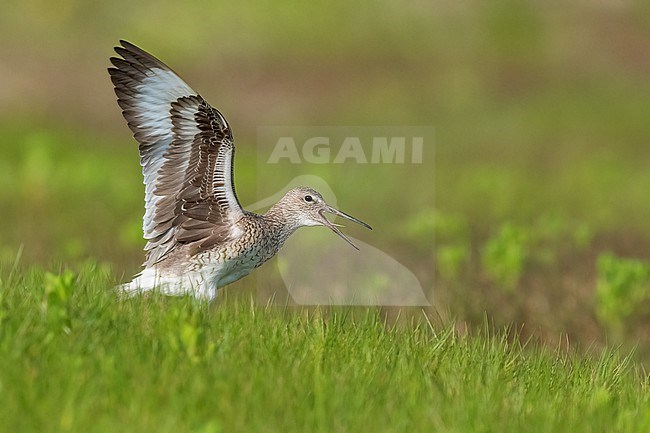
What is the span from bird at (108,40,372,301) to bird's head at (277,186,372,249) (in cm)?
26

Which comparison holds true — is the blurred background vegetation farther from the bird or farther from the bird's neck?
the bird's neck

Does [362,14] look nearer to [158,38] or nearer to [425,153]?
[158,38]

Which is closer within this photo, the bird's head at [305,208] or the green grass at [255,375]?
the green grass at [255,375]

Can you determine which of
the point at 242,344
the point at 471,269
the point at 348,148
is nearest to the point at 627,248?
the point at 471,269

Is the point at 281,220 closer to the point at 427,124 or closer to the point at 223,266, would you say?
the point at 223,266

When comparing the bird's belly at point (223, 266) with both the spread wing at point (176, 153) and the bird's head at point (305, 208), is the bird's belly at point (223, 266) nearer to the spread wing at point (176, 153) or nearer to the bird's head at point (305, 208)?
the spread wing at point (176, 153)

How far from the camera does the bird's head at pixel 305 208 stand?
8.47 m

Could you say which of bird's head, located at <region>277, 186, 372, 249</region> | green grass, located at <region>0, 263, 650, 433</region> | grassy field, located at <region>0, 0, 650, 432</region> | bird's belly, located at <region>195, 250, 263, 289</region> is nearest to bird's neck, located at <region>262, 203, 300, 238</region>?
bird's head, located at <region>277, 186, 372, 249</region>

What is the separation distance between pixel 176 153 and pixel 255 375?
8.50 feet

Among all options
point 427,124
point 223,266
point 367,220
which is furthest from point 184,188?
point 427,124

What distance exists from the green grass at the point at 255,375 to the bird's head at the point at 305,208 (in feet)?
5.02

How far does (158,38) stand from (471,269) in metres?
14.6

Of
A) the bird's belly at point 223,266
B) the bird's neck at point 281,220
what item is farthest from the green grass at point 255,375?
the bird's neck at point 281,220

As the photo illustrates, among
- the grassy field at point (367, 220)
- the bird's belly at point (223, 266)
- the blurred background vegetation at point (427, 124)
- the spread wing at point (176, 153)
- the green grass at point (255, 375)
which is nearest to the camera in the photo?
the green grass at point (255, 375)
